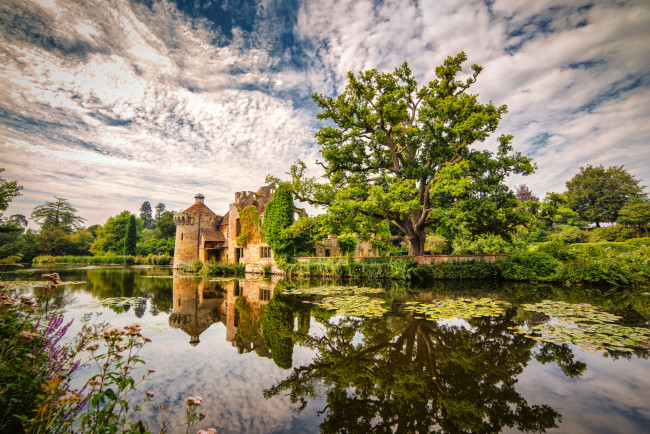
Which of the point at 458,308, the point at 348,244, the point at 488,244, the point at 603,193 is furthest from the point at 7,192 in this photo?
the point at 603,193

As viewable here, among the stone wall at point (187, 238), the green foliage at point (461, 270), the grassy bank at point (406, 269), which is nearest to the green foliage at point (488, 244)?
the green foliage at point (461, 270)

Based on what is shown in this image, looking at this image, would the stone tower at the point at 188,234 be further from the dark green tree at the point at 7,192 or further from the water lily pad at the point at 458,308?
the water lily pad at the point at 458,308

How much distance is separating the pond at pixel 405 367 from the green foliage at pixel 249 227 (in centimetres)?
1780

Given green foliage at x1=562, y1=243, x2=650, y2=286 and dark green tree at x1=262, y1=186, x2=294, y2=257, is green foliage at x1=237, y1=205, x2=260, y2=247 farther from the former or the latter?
green foliage at x1=562, y1=243, x2=650, y2=286

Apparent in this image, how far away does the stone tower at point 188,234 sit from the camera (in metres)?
29.3

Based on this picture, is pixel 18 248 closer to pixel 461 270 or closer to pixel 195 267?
pixel 195 267

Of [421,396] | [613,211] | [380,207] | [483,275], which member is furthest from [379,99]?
[613,211]

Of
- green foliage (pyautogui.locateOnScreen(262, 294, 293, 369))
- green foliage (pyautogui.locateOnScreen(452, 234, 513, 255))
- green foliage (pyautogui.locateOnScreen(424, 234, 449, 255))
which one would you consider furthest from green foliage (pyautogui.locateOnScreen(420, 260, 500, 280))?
green foliage (pyautogui.locateOnScreen(424, 234, 449, 255))

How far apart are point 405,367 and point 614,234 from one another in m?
36.5

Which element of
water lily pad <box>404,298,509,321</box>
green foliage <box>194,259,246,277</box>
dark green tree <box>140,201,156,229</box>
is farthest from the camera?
dark green tree <box>140,201,156,229</box>

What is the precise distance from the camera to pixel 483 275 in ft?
55.1

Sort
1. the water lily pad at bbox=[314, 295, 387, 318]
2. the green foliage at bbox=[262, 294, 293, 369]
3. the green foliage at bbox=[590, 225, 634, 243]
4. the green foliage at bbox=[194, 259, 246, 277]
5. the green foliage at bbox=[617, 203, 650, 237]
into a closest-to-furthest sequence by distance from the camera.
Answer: the green foliage at bbox=[262, 294, 293, 369] < the water lily pad at bbox=[314, 295, 387, 318] < the green foliage at bbox=[194, 259, 246, 277] < the green foliage at bbox=[590, 225, 634, 243] < the green foliage at bbox=[617, 203, 650, 237]

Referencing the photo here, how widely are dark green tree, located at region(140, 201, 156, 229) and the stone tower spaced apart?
7041 centimetres

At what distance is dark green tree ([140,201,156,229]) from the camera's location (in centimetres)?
8819
